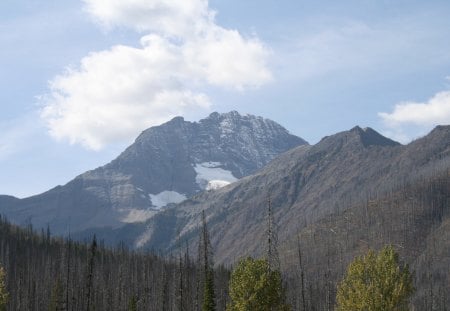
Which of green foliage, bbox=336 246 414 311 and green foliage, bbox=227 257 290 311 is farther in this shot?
green foliage, bbox=227 257 290 311

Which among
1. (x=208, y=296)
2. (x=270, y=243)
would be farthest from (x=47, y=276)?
(x=270, y=243)

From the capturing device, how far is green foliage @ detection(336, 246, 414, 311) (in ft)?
185

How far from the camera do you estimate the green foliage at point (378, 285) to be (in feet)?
185

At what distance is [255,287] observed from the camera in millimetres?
60344

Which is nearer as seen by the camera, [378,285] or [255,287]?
[378,285]

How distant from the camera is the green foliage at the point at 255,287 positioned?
60.2 meters

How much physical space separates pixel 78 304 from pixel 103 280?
153 feet

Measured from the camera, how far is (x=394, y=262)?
58.6 metres

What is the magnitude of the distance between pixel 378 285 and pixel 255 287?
38.9 ft

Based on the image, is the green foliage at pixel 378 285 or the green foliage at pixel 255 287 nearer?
the green foliage at pixel 378 285

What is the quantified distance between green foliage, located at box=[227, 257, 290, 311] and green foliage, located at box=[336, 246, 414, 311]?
263 inches

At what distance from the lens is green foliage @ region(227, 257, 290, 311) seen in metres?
60.2

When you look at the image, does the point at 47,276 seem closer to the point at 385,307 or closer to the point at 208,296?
the point at 208,296

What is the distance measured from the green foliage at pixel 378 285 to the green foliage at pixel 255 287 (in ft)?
21.9
